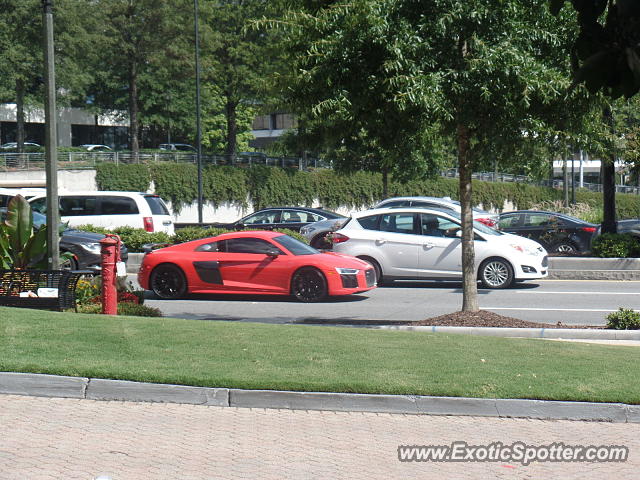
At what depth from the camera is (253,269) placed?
16.2 metres

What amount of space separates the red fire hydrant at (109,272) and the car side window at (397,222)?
25.9ft

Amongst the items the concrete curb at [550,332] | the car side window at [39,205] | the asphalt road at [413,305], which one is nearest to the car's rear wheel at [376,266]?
the asphalt road at [413,305]

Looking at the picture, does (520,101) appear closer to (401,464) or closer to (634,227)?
(401,464)

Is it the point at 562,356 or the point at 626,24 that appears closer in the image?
the point at 626,24

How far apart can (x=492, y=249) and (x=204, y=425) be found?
469 inches

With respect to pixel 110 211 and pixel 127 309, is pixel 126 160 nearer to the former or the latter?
pixel 110 211

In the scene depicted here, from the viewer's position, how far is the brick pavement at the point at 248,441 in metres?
5.89

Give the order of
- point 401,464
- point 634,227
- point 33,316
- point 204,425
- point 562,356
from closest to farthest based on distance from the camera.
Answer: point 401,464
point 204,425
point 562,356
point 33,316
point 634,227

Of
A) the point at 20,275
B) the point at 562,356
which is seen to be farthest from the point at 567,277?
the point at 20,275

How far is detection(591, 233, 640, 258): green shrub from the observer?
2078 cm

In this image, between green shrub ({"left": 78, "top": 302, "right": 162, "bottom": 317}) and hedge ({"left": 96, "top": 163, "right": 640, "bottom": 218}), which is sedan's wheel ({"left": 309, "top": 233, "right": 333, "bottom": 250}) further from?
hedge ({"left": 96, "top": 163, "right": 640, "bottom": 218})

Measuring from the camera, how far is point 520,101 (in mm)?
11133

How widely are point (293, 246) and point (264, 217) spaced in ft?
41.5

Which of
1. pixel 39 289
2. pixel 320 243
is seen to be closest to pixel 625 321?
pixel 39 289
